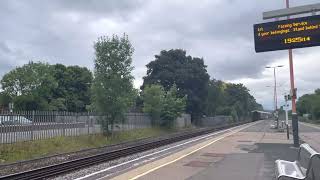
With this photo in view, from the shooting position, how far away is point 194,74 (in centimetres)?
8550

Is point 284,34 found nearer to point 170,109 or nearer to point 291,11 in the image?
point 291,11

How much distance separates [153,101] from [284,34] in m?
35.3

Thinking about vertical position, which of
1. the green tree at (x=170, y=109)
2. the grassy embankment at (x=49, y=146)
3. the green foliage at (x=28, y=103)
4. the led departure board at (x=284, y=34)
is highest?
the led departure board at (x=284, y=34)

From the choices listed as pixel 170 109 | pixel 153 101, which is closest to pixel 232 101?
pixel 170 109

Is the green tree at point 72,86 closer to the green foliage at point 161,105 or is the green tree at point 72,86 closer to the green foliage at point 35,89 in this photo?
the green foliage at point 35,89

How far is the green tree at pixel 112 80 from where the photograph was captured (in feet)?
132

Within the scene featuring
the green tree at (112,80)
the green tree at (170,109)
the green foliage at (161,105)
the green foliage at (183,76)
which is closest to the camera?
the green tree at (112,80)

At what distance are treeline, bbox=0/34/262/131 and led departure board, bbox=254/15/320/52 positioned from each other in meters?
17.6

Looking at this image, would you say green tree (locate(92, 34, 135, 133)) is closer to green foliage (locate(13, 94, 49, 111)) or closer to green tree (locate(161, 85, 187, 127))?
green tree (locate(161, 85, 187, 127))

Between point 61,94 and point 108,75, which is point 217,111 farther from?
point 108,75

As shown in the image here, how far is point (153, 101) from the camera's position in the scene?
59094mm

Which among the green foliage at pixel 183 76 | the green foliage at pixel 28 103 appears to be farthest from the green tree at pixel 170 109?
the green foliage at pixel 28 103

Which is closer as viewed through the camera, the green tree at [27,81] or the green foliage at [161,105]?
the green foliage at [161,105]

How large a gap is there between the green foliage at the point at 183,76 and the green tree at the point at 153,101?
2278cm
